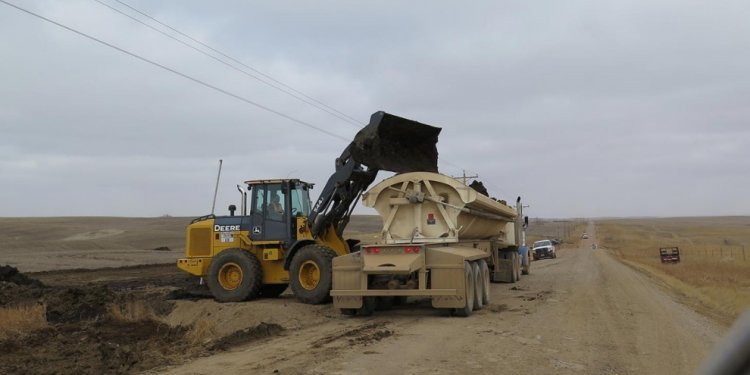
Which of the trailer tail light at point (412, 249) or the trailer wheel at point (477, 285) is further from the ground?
the trailer tail light at point (412, 249)

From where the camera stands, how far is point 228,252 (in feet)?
50.9

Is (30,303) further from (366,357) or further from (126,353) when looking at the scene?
(366,357)

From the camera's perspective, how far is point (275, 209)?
1575cm

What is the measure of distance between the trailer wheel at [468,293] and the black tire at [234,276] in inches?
212

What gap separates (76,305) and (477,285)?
8.77 meters

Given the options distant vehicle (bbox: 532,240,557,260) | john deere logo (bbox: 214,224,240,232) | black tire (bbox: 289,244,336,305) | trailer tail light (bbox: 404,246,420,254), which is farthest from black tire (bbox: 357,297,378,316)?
distant vehicle (bbox: 532,240,557,260)

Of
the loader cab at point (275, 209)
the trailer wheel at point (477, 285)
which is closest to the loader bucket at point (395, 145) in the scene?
the loader cab at point (275, 209)

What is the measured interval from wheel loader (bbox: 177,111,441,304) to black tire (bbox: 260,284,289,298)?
27 millimetres

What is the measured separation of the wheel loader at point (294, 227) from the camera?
1444cm

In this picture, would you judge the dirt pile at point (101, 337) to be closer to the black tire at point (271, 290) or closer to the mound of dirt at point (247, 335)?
the mound of dirt at point (247, 335)

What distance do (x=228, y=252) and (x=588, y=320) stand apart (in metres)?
8.62

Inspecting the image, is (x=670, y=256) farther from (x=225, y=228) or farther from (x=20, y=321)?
(x=20, y=321)

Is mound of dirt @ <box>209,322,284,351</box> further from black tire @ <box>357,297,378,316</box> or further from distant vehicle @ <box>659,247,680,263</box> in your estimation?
distant vehicle @ <box>659,247,680,263</box>

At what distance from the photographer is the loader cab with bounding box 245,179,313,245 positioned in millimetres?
15551
